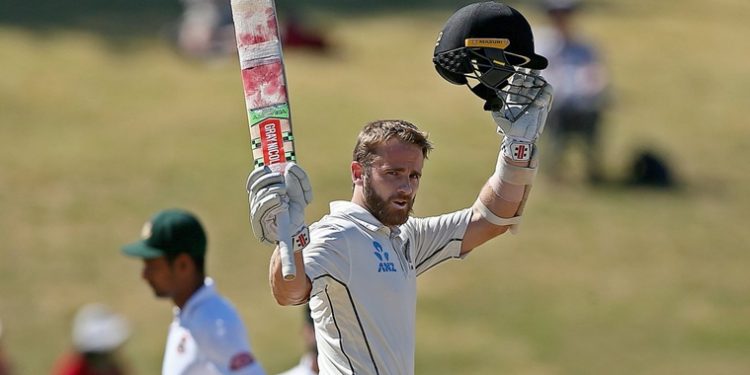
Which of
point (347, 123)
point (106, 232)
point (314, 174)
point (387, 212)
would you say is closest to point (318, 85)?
point (347, 123)

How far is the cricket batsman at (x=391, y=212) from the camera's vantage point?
5.85m

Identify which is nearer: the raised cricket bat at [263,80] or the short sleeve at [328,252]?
the raised cricket bat at [263,80]

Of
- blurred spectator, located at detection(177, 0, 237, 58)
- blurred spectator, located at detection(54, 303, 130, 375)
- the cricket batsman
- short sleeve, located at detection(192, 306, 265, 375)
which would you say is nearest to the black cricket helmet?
the cricket batsman

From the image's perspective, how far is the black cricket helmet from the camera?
604cm

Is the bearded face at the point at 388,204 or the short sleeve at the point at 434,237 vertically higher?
the bearded face at the point at 388,204

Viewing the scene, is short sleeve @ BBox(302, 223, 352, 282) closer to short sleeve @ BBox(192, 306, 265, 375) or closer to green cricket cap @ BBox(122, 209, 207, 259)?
short sleeve @ BBox(192, 306, 265, 375)

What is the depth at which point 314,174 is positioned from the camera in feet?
57.5

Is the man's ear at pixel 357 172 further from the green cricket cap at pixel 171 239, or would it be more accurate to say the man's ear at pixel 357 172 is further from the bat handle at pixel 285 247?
the green cricket cap at pixel 171 239

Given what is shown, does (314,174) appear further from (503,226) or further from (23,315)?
(503,226)

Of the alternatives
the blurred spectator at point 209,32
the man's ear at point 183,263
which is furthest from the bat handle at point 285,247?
the blurred spectator at point 209,32

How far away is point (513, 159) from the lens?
6.35 meters

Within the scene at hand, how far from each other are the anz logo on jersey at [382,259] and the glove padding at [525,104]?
2.49 feet

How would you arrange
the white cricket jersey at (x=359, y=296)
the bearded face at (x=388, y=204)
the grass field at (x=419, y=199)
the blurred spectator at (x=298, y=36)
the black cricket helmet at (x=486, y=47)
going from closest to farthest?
the white cricket jersey at (x=359, y=296)
the bearded face at (x=388, y=204)
the black cricket helmet at (x=486, y=47)
the grass field at (x=419, y=199)
the blurred spectator at (x=298, y=36)

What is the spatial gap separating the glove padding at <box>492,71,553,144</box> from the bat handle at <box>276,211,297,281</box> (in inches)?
50.8
